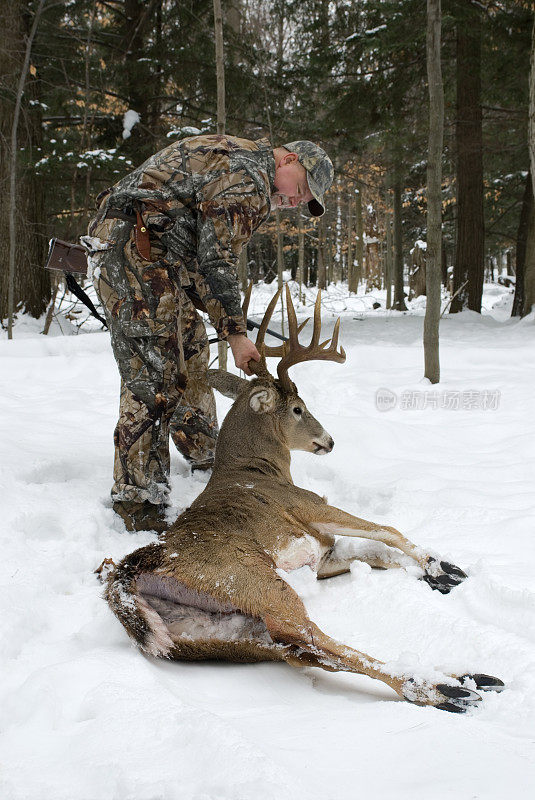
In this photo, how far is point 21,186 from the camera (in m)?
12.1

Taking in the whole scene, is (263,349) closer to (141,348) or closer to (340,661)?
(141,348)

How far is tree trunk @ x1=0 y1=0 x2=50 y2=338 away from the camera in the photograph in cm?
1117

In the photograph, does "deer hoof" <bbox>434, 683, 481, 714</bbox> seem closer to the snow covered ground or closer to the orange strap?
the snow covered ground

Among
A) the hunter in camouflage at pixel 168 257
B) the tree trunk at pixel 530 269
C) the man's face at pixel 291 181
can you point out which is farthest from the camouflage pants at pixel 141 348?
the tree trunk at pixel 530 269

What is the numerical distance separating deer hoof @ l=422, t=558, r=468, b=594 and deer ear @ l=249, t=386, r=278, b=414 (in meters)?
1.46

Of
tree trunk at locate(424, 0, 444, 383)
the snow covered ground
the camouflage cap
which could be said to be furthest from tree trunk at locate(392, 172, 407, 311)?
the camouflage cap

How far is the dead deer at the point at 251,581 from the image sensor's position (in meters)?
2.23

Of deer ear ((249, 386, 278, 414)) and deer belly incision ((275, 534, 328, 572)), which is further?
deer ear ((249, 386, 278, 414))

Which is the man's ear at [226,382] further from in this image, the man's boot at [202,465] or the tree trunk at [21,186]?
the tree trunk at [21,186]

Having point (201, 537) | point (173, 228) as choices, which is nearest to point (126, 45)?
point (173, 228)

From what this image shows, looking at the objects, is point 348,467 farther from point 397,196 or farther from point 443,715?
point 397,196

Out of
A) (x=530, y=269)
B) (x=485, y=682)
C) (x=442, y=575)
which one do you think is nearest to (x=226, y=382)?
(x=442, y=575)

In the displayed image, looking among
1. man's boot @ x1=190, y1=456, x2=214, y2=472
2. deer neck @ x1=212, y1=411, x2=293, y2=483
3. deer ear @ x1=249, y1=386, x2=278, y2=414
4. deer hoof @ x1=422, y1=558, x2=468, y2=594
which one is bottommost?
deer hoof @ x1=422, y1=558, x2=468, y2=594

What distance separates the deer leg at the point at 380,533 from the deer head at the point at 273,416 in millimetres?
698
